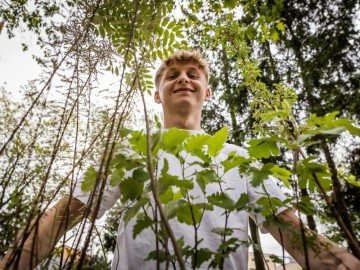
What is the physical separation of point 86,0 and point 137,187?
73 cm

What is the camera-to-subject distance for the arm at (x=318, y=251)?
0.67 m

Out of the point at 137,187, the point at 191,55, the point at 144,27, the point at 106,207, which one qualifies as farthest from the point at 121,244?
the point at 191,55

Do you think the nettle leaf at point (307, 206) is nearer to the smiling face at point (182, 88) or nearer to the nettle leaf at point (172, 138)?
the nettle leaf at point (172, 138)

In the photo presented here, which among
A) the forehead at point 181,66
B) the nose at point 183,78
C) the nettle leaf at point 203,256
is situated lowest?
the nettle leaf at point 203,256

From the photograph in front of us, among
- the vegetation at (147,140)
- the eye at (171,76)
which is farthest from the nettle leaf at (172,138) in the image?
the eye at (171,76)

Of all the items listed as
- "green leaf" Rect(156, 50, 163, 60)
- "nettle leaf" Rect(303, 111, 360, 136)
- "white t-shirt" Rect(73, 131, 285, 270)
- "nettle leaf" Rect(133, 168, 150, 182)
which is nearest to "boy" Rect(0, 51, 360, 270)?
"white t-shirt" Rect(73, 131, 285, 270)

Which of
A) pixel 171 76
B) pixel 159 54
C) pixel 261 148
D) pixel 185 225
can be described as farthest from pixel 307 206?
pixel 171 76

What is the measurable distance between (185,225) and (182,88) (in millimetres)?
1089

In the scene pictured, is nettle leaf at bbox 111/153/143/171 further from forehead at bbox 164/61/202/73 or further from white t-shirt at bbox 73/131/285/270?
forehead at bbox 164/61/202/73

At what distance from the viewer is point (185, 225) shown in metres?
1.39

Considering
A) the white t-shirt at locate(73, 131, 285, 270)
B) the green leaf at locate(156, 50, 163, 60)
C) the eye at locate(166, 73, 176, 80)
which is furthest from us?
the eye at locate(166, 73, 176, 80)

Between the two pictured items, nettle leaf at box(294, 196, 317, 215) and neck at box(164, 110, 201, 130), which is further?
neck at box(164, 110, 201, 130)

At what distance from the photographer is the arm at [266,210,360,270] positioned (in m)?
0.67

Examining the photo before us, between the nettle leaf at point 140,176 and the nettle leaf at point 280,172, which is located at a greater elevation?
the nettle leaf at point 280,172
